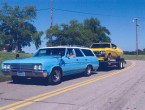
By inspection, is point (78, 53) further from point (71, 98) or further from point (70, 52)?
point (71, 98)

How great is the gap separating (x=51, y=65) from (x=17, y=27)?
6339 centimetres

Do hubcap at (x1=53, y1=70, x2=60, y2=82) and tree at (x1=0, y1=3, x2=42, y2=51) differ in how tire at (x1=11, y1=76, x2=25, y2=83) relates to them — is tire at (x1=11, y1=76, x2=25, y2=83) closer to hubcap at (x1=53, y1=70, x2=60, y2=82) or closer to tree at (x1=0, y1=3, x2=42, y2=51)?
hubcap at (x1=53, y1=70, x2=60, y2=82)

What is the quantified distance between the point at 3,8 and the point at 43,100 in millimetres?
68515

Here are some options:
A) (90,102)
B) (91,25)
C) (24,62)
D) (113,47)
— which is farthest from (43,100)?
(91,25)

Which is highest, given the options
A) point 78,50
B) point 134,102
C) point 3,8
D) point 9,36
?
point 3,8

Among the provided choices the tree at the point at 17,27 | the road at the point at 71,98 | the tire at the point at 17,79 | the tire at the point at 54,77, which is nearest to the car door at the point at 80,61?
the tire at the point at 54,77

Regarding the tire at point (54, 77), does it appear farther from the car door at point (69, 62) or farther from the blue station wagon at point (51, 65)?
the car door at point (69, 62)

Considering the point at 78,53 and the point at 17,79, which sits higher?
the point at 78,53

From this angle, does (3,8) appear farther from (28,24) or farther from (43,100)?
(43,100)

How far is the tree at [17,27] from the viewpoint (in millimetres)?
72312

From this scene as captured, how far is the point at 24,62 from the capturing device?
1205 centimetres

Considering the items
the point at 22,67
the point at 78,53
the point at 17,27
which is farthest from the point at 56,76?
the point at 17,27

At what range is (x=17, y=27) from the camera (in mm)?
73500

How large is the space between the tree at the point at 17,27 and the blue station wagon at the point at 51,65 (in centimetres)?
5739
